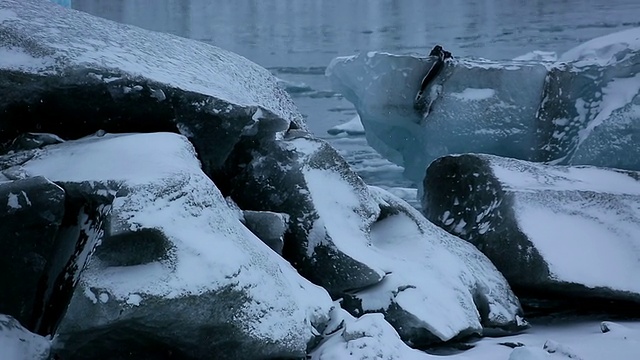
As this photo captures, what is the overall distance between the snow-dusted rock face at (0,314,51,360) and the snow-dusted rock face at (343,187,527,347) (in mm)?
955

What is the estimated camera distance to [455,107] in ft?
16.5

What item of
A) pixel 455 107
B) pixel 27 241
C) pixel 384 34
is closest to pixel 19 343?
pixel 27 241

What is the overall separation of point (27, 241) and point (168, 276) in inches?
17.3

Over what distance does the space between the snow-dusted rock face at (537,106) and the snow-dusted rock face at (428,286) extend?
6.10 feet

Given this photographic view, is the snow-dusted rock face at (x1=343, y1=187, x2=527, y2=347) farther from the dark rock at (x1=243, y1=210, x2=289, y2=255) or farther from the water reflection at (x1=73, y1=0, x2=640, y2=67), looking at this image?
the water reflection at (x1=73, y1=0, x2=640, y2=67)

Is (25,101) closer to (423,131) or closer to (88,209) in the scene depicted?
(88,209)

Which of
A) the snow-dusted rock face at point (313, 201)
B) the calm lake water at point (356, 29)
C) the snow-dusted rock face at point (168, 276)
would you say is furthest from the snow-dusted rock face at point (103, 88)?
the calm lake water at point (356, 29)

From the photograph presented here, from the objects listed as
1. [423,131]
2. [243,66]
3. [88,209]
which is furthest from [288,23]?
[88,209]

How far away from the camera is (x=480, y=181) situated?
11.2 feet

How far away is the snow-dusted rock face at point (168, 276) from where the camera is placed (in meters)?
1.88

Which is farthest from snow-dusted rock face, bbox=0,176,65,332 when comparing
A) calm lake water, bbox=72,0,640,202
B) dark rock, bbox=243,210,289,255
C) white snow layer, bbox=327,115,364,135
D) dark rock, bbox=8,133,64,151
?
white snow layer, bbox=327,115,364,135

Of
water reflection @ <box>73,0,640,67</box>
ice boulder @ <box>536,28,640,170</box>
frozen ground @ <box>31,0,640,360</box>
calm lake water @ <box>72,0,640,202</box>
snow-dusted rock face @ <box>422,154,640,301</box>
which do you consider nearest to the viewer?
frozen ground @ <box>31,0,640,360</box>

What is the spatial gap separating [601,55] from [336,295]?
3.27 meters

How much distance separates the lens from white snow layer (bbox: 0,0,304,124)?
244 cm
